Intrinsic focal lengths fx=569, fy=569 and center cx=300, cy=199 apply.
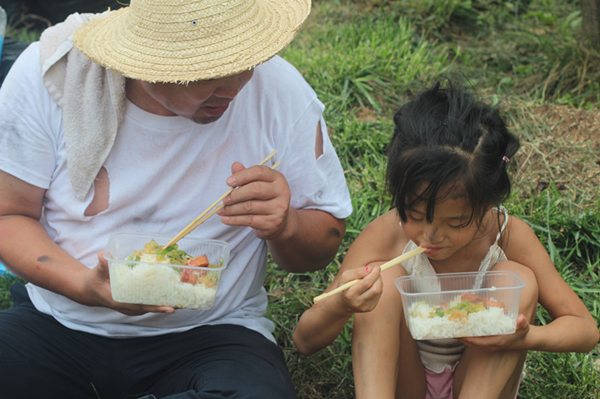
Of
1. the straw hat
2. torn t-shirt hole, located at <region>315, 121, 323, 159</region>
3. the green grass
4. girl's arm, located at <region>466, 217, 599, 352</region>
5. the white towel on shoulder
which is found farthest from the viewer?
the green grass

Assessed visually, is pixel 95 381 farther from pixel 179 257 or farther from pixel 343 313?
pixel 343 313

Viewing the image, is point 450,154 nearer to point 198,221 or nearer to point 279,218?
point 279,218

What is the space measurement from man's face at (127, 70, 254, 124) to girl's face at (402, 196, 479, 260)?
0.57m

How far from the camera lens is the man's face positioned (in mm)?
1459

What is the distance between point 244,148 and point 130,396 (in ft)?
2.68

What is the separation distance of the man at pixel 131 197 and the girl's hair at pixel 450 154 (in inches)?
12.2

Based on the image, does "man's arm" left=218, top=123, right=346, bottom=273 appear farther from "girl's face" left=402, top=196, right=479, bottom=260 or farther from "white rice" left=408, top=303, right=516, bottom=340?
"white rice" left=408, top=303, right=516, bottom=340

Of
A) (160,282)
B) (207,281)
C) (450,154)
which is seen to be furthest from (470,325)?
(160,282)

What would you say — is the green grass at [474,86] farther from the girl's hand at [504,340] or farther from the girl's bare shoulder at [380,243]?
the girl's hand at [504,340]

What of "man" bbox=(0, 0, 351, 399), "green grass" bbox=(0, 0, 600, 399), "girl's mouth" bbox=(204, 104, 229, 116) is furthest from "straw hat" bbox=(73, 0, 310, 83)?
"green grass" bbox=(0, 0, 600, 399)

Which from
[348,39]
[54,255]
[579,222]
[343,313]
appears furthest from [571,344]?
[348,39]

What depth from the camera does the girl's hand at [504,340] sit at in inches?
55.6

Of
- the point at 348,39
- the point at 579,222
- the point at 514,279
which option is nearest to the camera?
the point at 514,279

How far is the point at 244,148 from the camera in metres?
1.73
